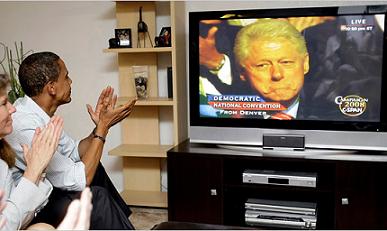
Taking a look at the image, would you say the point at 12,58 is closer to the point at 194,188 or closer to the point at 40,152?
the point at 194,188

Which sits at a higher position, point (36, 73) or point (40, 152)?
point (36, 73)

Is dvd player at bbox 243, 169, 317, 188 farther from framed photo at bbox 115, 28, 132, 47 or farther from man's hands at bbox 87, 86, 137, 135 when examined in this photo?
framed photo at bbox 115, 28, 132, 47

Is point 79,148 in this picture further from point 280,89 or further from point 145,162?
point 280,89

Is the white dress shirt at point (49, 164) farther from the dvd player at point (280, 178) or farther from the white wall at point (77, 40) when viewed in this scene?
the white wall at point (77, 40)

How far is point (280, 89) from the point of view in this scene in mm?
2680

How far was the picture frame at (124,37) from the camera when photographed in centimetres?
304

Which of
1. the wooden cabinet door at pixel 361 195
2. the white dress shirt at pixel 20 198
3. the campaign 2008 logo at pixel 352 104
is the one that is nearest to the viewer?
the white dress shirt at pixel 20 198

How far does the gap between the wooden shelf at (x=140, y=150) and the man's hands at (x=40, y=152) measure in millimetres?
1423

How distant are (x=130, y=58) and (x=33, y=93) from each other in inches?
49.8

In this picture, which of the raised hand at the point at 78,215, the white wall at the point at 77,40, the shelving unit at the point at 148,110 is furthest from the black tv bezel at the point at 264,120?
the raised hand at the point at 78,215

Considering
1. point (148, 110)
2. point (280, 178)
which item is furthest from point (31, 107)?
point (280, 178)

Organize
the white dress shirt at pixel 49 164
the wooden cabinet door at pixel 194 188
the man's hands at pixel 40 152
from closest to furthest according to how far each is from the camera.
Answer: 1. the man's hands at pixel 40 152
2. the white dress shirt at pixel 49 164
3. the wooden cabinet door at pixel 194 188

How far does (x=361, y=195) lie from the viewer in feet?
8.20

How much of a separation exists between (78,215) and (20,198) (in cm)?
99
